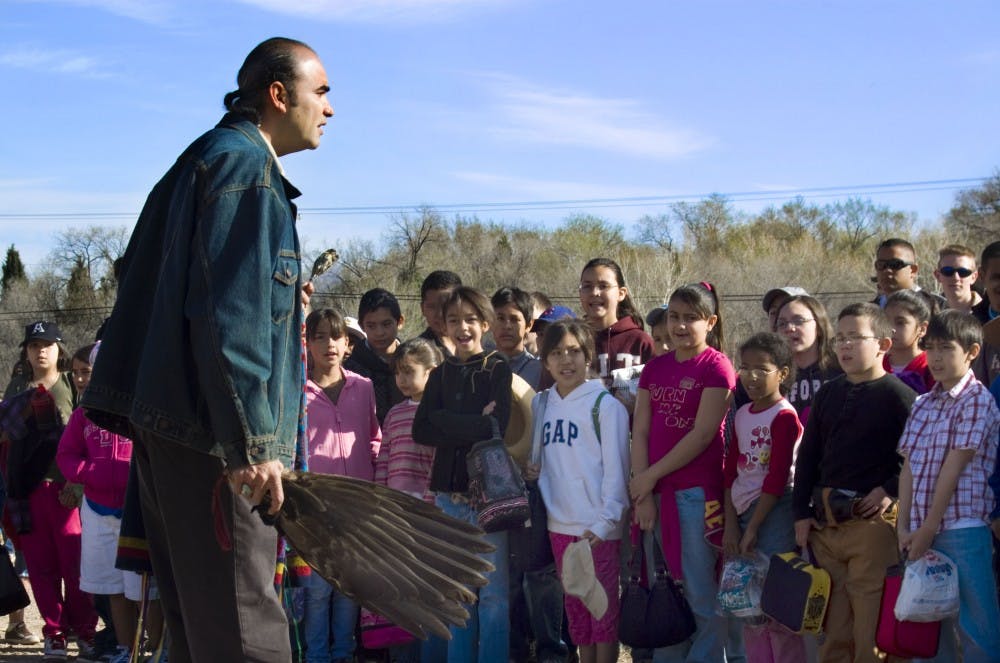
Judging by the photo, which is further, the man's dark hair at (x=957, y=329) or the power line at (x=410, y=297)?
the power line at (x=410, y=297)

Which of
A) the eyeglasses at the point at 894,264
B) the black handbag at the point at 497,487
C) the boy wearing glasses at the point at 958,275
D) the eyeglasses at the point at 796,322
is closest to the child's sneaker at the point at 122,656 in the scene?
the black handbag at the point at 497,487

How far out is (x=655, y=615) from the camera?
5559mm

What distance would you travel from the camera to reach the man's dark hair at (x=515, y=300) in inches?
284

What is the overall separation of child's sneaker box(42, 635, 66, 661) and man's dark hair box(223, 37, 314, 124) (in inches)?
200

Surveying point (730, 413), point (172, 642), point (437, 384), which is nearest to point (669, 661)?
point (730, 413)

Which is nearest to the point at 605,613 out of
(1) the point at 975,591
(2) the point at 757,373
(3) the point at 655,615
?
(3) the point at 655,615

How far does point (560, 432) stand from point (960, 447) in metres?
2.06

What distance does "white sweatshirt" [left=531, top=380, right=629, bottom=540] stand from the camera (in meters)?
5.93

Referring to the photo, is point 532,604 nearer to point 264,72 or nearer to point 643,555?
point 643,555

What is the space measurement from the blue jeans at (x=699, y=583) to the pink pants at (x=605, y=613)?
29cm

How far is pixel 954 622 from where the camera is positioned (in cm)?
495

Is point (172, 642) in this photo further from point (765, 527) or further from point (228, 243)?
point (765, 527)

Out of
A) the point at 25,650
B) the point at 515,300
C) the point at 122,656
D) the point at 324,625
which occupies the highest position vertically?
the point at 515,300

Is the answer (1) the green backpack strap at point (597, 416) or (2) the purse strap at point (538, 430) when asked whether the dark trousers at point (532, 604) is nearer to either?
(2) the purse strap at point (538, 430)
